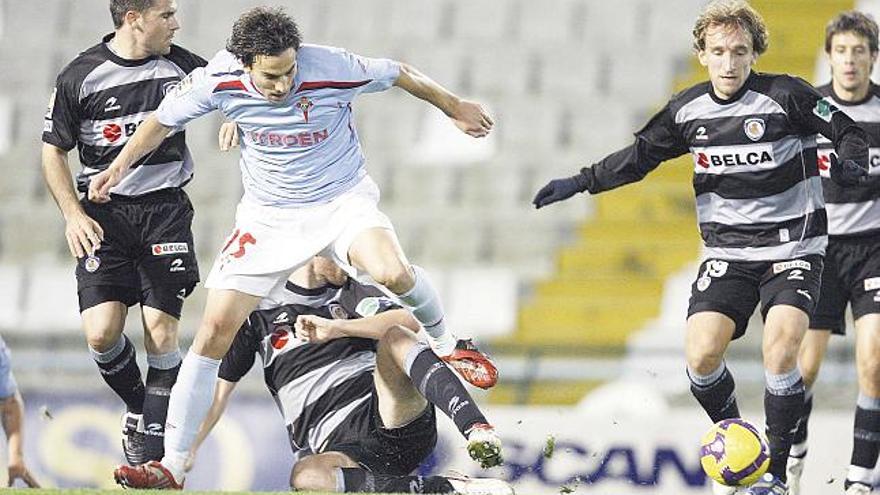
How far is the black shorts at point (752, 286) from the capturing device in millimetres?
6324

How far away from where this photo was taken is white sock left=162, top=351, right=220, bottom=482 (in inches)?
236

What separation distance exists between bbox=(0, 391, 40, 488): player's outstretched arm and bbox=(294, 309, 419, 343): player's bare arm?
1.69 metres

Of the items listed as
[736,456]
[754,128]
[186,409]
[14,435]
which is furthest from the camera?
[14,435]

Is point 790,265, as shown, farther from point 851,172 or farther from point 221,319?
point 221,319

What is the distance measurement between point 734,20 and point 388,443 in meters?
2.24

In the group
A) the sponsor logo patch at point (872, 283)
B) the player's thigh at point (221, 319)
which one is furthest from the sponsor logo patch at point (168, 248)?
the sponsor logo patch at point (872, 283)

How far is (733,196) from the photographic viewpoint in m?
6.46

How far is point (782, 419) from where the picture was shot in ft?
20.7

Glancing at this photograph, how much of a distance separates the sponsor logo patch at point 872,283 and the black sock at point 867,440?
572 mm

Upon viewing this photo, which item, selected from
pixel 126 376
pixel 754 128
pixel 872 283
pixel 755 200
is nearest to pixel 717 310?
pixel 755 200

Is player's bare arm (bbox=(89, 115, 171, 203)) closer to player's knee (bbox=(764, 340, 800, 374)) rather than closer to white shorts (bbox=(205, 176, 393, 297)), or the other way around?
white shorts (bbox=(205, 176, 393, 297))

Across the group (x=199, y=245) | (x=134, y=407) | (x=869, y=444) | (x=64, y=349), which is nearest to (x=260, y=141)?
(x=134, y=407)

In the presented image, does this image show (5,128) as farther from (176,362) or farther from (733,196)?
(733,196)

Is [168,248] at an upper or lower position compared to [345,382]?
upper
